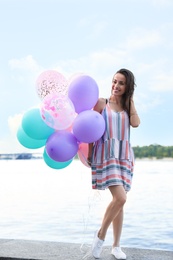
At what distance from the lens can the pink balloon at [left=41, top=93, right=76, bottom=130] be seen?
3.43m

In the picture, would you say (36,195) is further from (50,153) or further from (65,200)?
(50,153)

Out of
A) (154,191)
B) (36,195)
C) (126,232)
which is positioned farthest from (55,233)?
(154,191)

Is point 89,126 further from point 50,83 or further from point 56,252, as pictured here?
point 56,252

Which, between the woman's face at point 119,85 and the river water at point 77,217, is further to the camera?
the river water at point 77,217

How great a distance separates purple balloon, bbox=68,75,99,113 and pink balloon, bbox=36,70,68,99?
11cm

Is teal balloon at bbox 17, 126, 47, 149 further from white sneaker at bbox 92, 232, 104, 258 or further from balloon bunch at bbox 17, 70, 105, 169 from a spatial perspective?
white sneaker at bbox 92, 232, 104, 258

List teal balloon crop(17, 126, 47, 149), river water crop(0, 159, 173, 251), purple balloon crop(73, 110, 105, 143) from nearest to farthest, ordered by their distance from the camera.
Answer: purple balloon crop(73, 110, 105, 143), teal balloon crop(17, 126, 47, 149), river water crop(0, 159, 173, 251)

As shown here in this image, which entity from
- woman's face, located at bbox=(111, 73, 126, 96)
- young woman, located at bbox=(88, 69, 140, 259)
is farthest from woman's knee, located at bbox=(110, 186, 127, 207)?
woman's face, located at bbox=(111, 73, 126, 96)

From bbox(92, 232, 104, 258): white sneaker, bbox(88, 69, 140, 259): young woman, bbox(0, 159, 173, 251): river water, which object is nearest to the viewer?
bbox(88, 69, 140, 259): young woman

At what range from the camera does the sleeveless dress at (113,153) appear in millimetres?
3467

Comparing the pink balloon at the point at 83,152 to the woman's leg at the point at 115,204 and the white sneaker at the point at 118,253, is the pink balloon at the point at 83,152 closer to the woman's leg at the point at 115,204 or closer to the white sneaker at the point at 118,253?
the woman's leg at the point at 115,204

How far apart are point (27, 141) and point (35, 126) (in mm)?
224

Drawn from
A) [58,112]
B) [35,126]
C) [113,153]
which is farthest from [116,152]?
[35,126]

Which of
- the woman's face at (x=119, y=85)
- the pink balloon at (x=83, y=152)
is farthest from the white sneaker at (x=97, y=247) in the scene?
the woman's face at (x=119, y=85)
